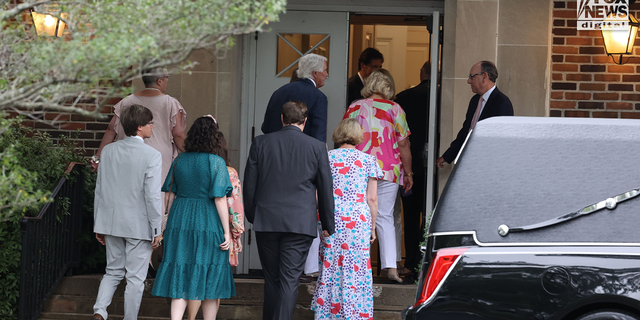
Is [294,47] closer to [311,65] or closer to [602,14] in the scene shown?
[311,65]

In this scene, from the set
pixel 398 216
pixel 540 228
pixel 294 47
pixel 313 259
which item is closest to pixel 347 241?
pixel 313 259

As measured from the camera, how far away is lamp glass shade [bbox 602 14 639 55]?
6.80 meters

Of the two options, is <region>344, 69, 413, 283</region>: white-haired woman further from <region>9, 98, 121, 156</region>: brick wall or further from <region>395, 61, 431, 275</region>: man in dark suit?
<region>9, 98, 121, 156</region>: brick wall

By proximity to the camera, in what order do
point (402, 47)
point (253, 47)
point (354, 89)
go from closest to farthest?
point (253, 47), point (354, 89), point (402, 47)

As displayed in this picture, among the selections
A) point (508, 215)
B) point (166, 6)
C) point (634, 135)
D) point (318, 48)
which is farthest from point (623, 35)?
point (166, 6)

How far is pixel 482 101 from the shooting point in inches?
253

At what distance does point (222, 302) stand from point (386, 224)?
5.15 ft

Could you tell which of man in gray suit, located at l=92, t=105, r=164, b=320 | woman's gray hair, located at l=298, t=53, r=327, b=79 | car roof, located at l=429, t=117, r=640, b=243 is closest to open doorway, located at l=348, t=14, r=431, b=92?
woman's gray hair, located at l=298, t=53, r=327, b=79

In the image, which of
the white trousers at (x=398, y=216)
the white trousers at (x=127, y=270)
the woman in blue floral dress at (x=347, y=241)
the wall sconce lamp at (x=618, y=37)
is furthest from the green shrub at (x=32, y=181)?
the wall sconce lamp at (x=618, y=37)

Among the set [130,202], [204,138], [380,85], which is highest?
[380,85]

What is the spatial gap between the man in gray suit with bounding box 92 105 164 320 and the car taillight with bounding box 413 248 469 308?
7.61 feet

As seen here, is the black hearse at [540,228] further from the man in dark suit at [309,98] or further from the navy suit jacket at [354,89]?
the navy suit jacket at [354,89]

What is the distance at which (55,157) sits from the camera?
Answer: 20.3ft

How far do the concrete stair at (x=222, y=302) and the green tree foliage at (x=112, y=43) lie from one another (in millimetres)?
3430
